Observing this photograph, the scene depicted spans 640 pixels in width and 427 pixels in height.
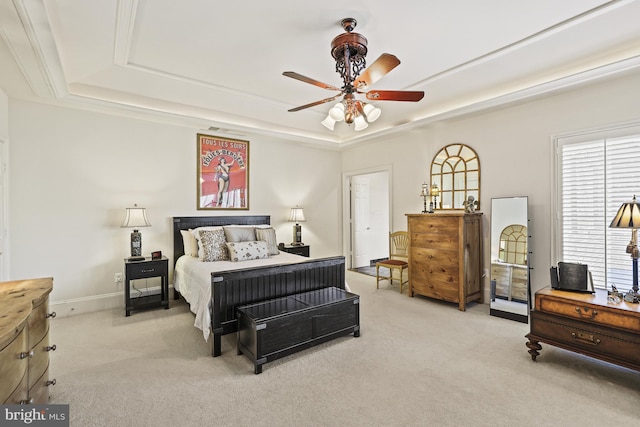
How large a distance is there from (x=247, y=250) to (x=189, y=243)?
0.94 metres

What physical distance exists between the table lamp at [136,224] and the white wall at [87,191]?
28 cm

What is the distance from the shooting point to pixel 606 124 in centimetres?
319

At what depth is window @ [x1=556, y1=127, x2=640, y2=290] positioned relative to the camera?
3086mm

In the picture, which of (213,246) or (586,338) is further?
(213,246)

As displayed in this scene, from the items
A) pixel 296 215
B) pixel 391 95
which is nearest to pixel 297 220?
pixel 296 215

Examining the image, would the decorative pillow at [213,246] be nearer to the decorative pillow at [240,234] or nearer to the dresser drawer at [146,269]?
the decorative pillow at [240,234]

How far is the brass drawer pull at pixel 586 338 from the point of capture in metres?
2.38

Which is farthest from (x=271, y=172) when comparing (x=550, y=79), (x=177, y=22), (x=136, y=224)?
(x=550, y=79)

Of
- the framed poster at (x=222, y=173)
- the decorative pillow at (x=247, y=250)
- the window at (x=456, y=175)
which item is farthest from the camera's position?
the framed poster at (x=222, y=173)

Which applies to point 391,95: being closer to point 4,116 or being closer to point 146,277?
point 146,277

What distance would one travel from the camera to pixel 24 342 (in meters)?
1.58

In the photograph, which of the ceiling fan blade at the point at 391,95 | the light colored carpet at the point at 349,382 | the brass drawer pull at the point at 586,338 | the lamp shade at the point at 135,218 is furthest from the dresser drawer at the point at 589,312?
the lamp shade at the point at 135,218

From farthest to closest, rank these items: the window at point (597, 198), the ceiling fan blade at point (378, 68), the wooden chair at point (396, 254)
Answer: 1. the wooden chair at point (396, 254)
2. the window at point (597, 198)
3. the ceiling fan blade at point (378, 68)

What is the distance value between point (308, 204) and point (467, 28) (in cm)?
402
